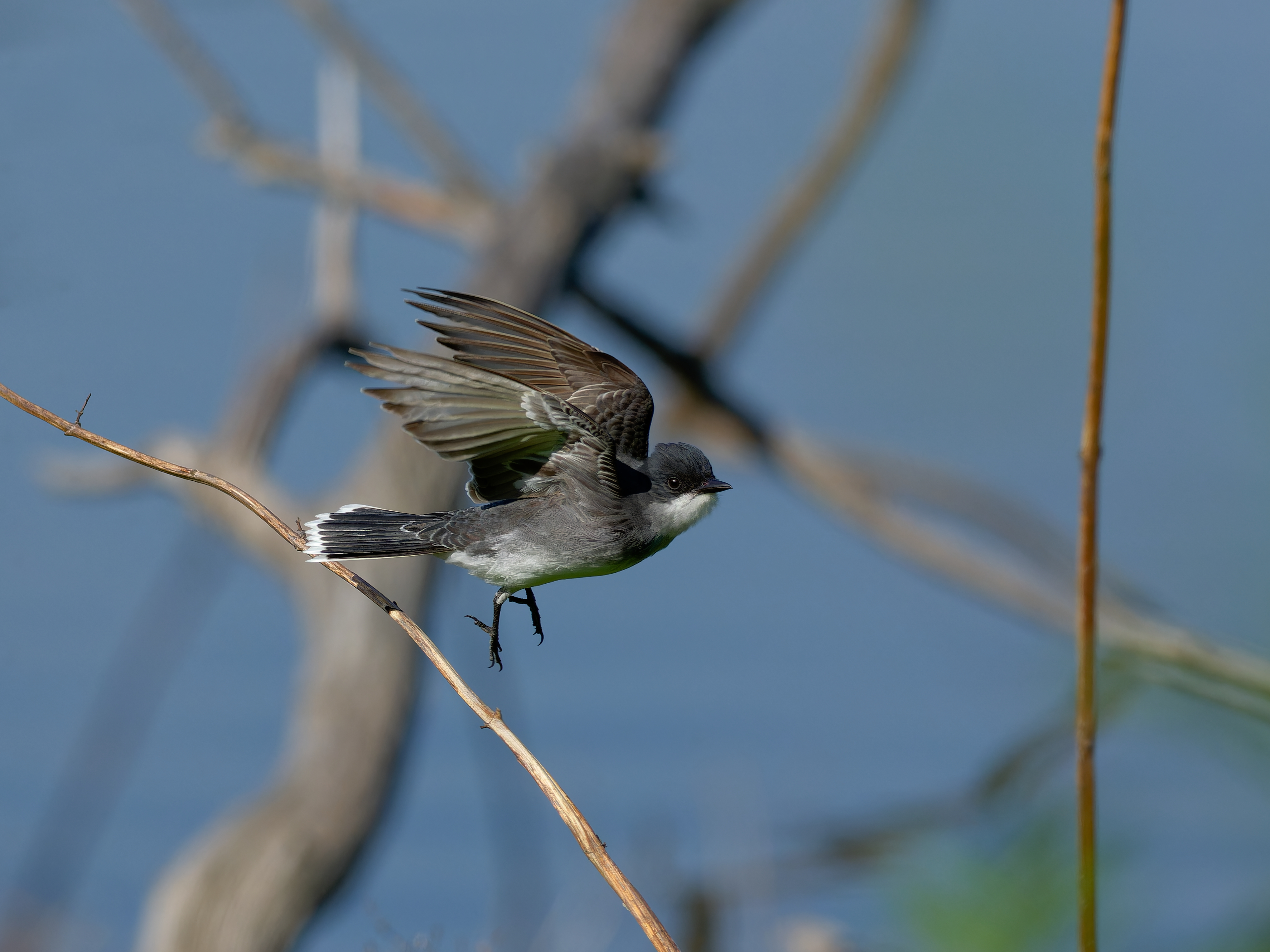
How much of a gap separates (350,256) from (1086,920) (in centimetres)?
432

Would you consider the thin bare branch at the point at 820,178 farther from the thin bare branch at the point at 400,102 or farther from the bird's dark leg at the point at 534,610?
the bird's dark leg at the point at 534,610

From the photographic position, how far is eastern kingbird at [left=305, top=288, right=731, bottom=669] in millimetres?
2084

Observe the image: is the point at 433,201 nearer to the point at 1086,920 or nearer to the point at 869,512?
the point at 869,512

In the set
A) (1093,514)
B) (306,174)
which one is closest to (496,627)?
(1093,514)

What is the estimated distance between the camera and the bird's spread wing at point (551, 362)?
7.50 feet

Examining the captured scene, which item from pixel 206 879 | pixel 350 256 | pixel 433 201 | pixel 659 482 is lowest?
pixel 206 879

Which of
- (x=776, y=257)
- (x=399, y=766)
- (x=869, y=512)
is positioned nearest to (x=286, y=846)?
(x=399, y=766)

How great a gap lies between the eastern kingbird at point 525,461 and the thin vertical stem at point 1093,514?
2.35ft

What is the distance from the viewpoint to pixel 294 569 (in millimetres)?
4629

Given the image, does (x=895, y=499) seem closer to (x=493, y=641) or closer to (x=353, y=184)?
(x=353, y=184)

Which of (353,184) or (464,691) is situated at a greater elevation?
(353,184)

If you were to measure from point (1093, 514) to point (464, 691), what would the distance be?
798 millimetres

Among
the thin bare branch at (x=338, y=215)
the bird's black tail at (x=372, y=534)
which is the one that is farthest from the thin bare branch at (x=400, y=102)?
the bird's black tail at (x=372, y=534)

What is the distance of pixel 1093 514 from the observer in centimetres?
159
